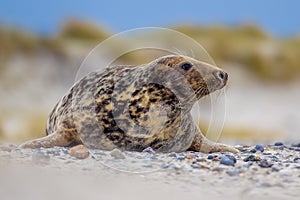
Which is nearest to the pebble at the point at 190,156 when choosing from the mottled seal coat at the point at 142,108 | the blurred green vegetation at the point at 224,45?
the mottled seal coat at the point at 142,108

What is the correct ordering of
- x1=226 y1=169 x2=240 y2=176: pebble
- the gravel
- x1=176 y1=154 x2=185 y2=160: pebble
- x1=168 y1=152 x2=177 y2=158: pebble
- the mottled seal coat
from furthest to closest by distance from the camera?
1. the mottled seal coat
2. x1=168 y1=152 x2=177 y2=158: pebble
3. x1=176 y1=154 x2=185 y2=160: pebble
4. x1=226 y1=169 x2=240 y2=176: pebble
5. the gravel

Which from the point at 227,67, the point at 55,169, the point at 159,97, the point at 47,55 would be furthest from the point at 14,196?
the point at 227,67

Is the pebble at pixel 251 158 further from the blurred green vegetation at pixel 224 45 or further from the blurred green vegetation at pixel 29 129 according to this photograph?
the blurred green vegetation at pixel 224 45

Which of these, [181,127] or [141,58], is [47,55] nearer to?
[141,58]

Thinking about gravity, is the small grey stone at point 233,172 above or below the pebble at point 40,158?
below

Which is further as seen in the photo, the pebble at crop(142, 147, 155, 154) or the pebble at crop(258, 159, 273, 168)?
the pebble at crop(142, 147, 155, 154)

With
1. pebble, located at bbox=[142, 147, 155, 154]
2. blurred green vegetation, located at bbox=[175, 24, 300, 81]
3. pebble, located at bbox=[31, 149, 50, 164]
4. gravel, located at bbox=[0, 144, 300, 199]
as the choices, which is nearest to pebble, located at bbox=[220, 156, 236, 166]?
gravel, located at bbox=[0, 144, 300, 199]

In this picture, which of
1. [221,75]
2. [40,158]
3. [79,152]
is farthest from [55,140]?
[221,75]

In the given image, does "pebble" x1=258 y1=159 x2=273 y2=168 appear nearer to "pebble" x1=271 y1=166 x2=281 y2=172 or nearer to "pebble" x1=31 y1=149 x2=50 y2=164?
"pebble" x1=271 y1=166 x2=281 y2=172
